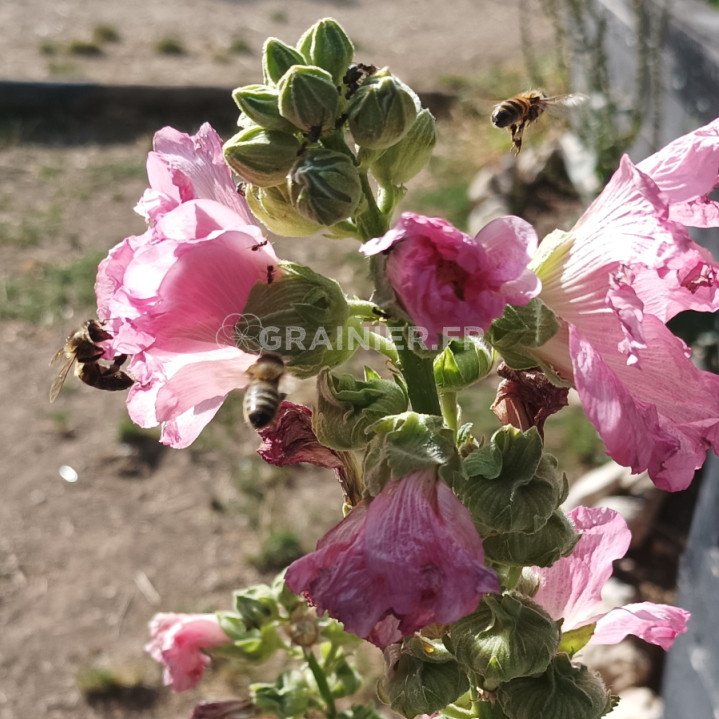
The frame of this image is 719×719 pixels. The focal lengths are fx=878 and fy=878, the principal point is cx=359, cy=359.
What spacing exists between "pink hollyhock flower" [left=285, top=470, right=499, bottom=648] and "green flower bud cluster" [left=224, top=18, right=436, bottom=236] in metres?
0.33

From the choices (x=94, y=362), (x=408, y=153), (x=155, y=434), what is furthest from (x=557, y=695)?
(x=155, y=434)

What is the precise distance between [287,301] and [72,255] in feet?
19.5

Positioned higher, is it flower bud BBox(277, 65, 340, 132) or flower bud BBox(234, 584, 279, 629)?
flower bud BBox(277, 65, 340, 132)

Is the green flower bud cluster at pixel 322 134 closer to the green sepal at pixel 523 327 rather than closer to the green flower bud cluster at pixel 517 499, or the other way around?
the green sepal at pixel 523 327

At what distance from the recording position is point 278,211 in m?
1.07

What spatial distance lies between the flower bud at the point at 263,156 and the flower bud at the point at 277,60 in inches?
4.0

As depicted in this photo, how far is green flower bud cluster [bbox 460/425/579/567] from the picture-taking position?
975mm

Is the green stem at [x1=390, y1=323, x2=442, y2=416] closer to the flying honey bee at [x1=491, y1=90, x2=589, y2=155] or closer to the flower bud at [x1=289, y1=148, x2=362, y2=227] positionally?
the flower bud at [x1=289, y1=148, x2=362, y2=227]

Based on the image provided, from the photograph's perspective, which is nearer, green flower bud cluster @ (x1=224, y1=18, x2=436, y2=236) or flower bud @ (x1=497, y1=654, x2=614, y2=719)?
green flower bud cluster @ (x1=224, y1=18, x2=436, y2=236)

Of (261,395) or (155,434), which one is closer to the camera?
(261,395)

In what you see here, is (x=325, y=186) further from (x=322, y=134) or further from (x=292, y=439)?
(x=292, y=439)

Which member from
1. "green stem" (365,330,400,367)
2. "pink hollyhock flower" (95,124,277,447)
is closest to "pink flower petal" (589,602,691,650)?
"green stem" (365,330,400,367)

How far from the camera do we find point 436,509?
972 millimetres

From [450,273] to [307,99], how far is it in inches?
9.8
